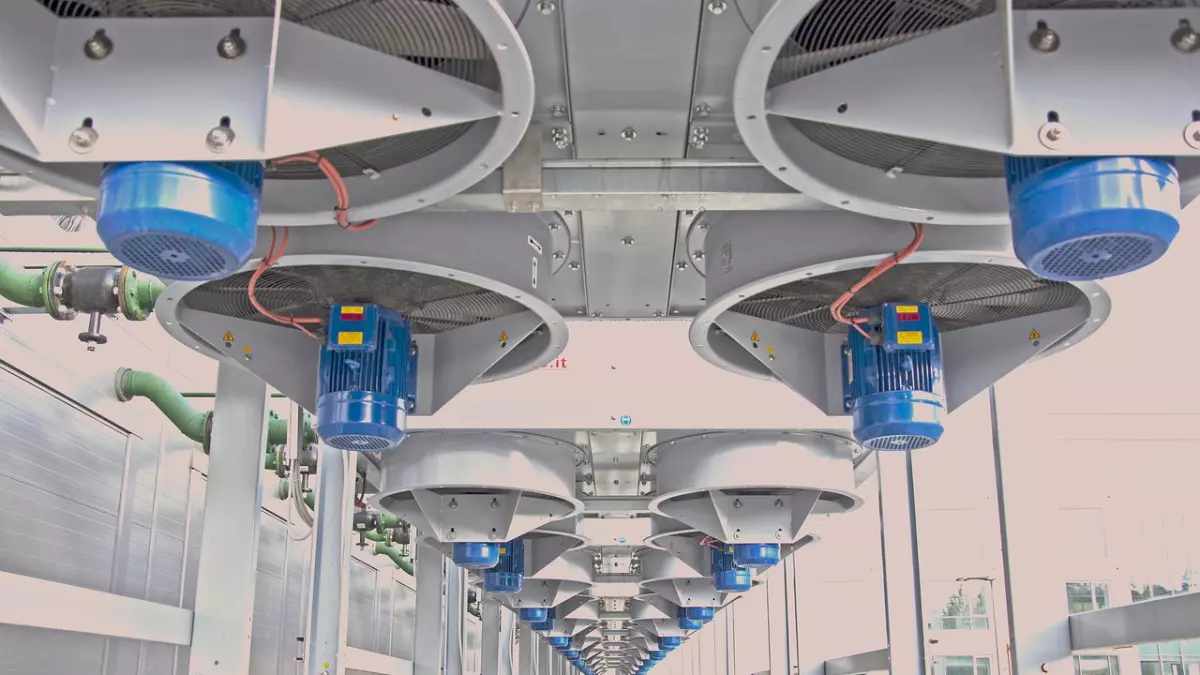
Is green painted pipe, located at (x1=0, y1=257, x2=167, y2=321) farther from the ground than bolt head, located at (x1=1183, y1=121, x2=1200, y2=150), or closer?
farther from the ground

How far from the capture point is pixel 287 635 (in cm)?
1016

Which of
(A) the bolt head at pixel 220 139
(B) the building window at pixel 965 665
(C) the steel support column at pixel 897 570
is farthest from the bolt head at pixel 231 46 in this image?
(B) the building window at pixel 965 665

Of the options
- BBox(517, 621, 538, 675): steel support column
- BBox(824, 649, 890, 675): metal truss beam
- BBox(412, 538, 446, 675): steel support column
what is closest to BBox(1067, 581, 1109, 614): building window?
BBox(824, 649, 890, 675): metal truss beam

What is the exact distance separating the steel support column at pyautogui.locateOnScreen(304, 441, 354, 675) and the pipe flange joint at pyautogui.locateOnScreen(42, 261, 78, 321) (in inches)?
56.4

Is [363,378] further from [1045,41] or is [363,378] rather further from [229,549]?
[1045,41]

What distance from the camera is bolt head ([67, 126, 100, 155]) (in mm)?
2145

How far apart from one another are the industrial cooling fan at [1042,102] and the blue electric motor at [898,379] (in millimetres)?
987

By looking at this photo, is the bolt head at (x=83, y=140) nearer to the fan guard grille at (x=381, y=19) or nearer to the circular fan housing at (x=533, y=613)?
the fan guard grille at (x=381, y=19)

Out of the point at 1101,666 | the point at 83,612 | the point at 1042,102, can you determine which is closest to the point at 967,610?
the point at 1101,666

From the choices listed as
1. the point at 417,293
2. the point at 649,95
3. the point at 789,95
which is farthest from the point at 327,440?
the point at 789,95

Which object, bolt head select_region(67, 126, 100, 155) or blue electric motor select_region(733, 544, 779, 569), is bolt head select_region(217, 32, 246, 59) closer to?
bolt head select_region(67, 126, 100, 155)

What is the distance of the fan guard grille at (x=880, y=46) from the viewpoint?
90.6 inches

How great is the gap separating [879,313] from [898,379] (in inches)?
8.8

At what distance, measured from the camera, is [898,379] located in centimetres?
336
